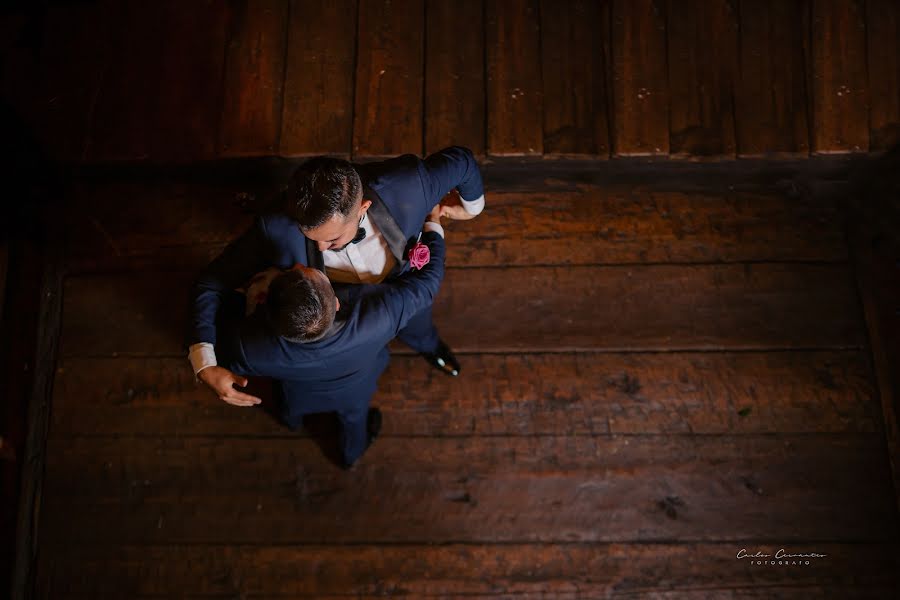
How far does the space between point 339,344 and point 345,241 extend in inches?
11.9

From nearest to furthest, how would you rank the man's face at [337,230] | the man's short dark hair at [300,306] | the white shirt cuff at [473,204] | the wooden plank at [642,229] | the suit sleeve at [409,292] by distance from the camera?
the man's short dark hair at [300,306] < the man's face at [337,230] < the suit sleeve at [409,292] < the white shirt cuff at [473,204] < the wooden plank at [642,229]

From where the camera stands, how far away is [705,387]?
8.43ft

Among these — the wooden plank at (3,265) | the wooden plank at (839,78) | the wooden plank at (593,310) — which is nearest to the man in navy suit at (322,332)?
the wooden plank at (593,310)

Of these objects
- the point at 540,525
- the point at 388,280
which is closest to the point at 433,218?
the point at 388,280

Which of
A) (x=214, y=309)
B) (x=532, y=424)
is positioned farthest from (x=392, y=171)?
(x=532, y=424)

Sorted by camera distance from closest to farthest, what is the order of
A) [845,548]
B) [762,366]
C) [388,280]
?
1. [388,280]
2. [845,548]
3. [762,366]

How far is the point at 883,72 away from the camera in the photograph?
2568mm

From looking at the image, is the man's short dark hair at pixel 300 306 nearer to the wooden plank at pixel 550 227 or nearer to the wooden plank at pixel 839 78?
the wooden plank at pixel 550 227

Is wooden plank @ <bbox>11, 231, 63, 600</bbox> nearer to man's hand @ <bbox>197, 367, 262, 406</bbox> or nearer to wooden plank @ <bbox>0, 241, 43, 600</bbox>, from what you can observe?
wooden plank @ <bbox>0, 241, 43, 600</bbox>

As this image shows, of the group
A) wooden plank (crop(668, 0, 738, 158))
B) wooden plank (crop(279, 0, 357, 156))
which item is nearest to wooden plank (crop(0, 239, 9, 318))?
wooden plank (crop(279, 0, 357, 156))

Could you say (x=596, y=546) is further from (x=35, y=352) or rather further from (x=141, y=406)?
(x=35, y=352)

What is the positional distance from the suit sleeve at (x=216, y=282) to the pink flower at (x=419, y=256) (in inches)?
17.2

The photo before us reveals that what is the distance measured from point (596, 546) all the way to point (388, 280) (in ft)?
4.48

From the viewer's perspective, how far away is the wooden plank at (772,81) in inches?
101
